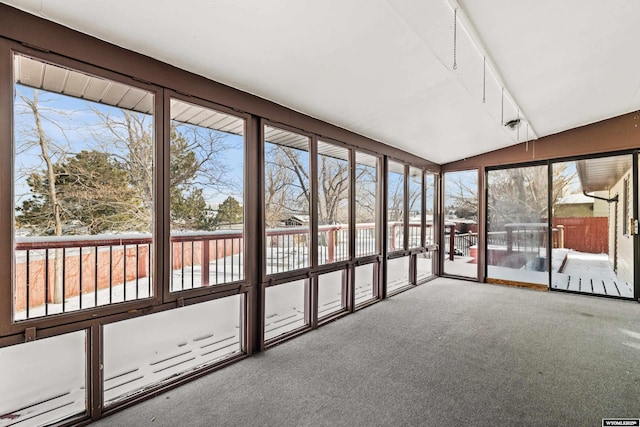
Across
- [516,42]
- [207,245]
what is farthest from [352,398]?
Result: [516,42]

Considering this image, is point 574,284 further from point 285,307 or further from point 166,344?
point 166,344

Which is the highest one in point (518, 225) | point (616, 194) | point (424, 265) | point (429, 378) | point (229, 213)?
point (616, 194)

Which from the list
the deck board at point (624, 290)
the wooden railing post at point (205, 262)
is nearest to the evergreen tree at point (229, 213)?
the wooden railing post at point (205, 262)

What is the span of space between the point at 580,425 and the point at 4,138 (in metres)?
3.69

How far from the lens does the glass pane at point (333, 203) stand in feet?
12.6

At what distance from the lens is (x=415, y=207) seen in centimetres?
561

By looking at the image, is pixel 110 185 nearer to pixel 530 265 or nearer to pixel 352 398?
pixel 352 398

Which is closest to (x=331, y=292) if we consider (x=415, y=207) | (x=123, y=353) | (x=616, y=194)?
(x=415, y=207)

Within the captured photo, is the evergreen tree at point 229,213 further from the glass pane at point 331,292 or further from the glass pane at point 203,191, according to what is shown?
the glass pane at point 331,292

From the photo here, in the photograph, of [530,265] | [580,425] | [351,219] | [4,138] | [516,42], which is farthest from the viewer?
[530,265]

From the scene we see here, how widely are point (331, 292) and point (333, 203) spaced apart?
4.26 ft

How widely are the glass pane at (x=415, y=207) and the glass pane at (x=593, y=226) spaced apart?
7.14ft

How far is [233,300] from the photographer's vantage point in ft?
10.1

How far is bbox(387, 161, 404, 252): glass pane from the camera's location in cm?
496
